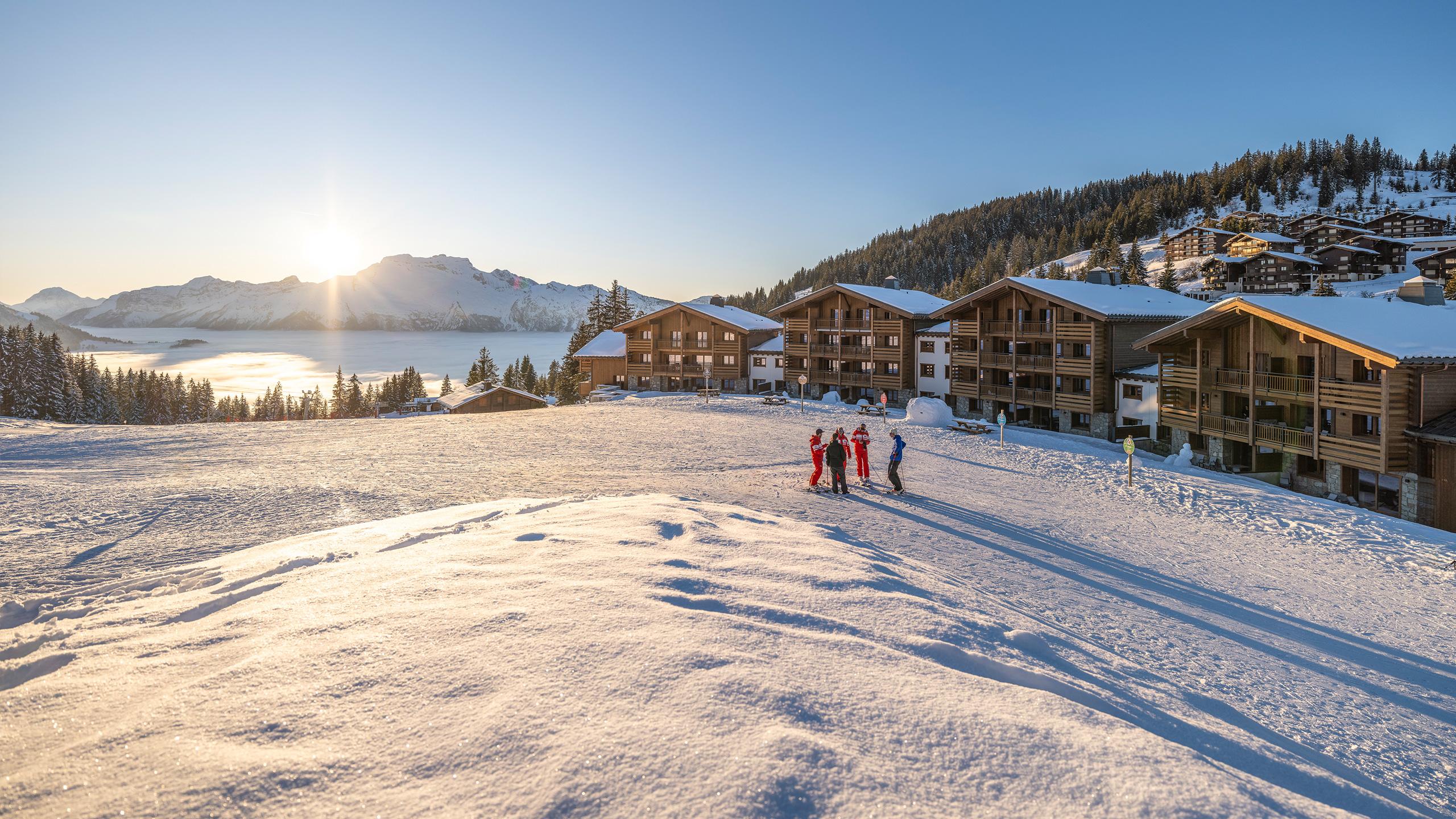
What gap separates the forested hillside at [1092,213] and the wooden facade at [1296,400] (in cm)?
8793

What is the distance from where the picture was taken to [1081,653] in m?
7.86

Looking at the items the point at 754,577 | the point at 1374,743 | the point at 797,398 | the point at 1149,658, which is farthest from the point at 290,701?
the point at 797,398

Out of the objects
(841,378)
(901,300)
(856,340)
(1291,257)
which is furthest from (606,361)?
(1291,257)

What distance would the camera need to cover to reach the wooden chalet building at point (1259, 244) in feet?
295

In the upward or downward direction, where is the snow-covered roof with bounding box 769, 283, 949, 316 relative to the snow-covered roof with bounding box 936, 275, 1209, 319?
upward

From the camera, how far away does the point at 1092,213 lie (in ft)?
530

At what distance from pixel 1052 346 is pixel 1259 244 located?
77.8m

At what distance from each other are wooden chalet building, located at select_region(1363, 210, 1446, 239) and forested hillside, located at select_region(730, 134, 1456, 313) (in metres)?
31.6

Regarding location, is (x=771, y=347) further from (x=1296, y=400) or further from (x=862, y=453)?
(x=862, y=453)

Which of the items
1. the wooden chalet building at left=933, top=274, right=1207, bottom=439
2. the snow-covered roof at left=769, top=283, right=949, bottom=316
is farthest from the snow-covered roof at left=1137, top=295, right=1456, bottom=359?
the snow-covered roof at left=769, top=283, right=949, bottom=316

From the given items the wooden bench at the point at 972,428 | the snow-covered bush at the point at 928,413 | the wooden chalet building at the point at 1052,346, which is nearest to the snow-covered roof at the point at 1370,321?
the wooden chalet building at the point at 1052,346

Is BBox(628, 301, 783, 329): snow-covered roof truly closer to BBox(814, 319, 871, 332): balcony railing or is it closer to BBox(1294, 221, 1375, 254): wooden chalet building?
BBox(814, 319, 871, 332): balcony railing

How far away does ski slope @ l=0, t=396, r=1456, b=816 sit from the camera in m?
4.36

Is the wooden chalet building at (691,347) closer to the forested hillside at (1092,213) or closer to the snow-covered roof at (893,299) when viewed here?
the snow-covered roof at (893,299)
